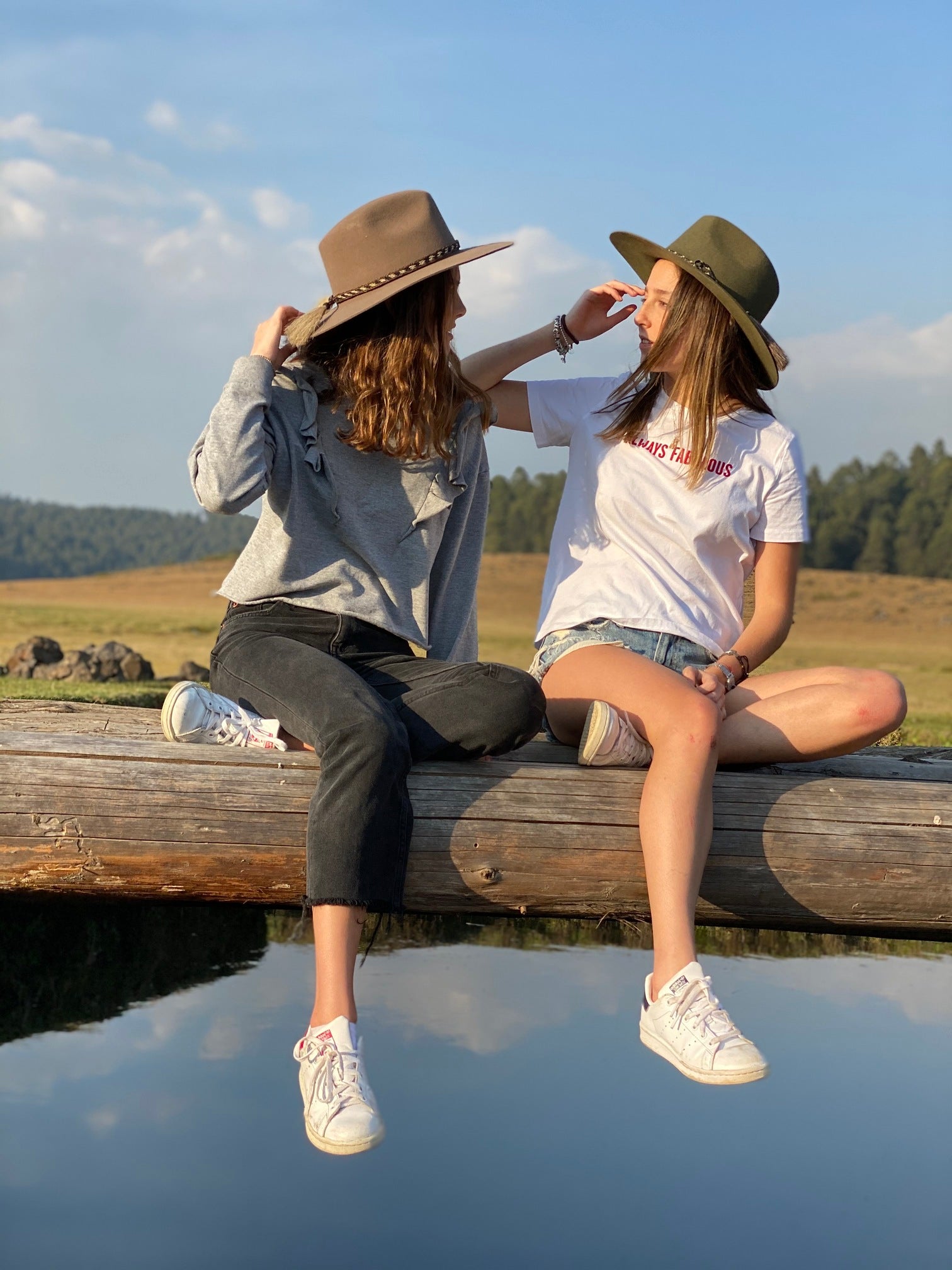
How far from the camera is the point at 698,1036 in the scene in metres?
2.59

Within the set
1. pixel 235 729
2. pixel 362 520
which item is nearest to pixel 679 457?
pixel 362 520

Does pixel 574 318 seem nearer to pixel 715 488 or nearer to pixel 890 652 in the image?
pixel 715 488

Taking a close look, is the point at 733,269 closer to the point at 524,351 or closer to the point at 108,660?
the point at 524,351

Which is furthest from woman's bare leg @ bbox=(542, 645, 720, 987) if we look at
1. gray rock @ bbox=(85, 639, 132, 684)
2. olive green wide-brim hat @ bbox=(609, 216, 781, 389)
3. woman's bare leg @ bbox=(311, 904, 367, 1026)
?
gray rock @ bbox=(85, 639, 132, 684)

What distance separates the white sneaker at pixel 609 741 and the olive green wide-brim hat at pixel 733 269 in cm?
124

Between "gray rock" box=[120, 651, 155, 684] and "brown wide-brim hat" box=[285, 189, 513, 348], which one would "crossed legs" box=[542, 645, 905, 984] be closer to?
"brown wide-brim hat" box=[285, 189, 513, 348]

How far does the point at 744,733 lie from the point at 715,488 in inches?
29.8

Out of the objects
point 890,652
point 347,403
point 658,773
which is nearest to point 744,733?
point 658,773

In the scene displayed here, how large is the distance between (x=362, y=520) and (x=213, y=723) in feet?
2.39

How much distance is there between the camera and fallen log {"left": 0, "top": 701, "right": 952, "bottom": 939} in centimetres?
299

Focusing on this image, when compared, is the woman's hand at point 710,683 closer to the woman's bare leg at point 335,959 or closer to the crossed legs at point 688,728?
the crossed legs at point 688,728

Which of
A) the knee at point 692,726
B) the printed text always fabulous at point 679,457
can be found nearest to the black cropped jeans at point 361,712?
the knee at point 692,726

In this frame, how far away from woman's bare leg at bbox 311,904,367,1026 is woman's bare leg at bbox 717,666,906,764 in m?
1.23

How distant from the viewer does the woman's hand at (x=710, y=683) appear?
125 inches
